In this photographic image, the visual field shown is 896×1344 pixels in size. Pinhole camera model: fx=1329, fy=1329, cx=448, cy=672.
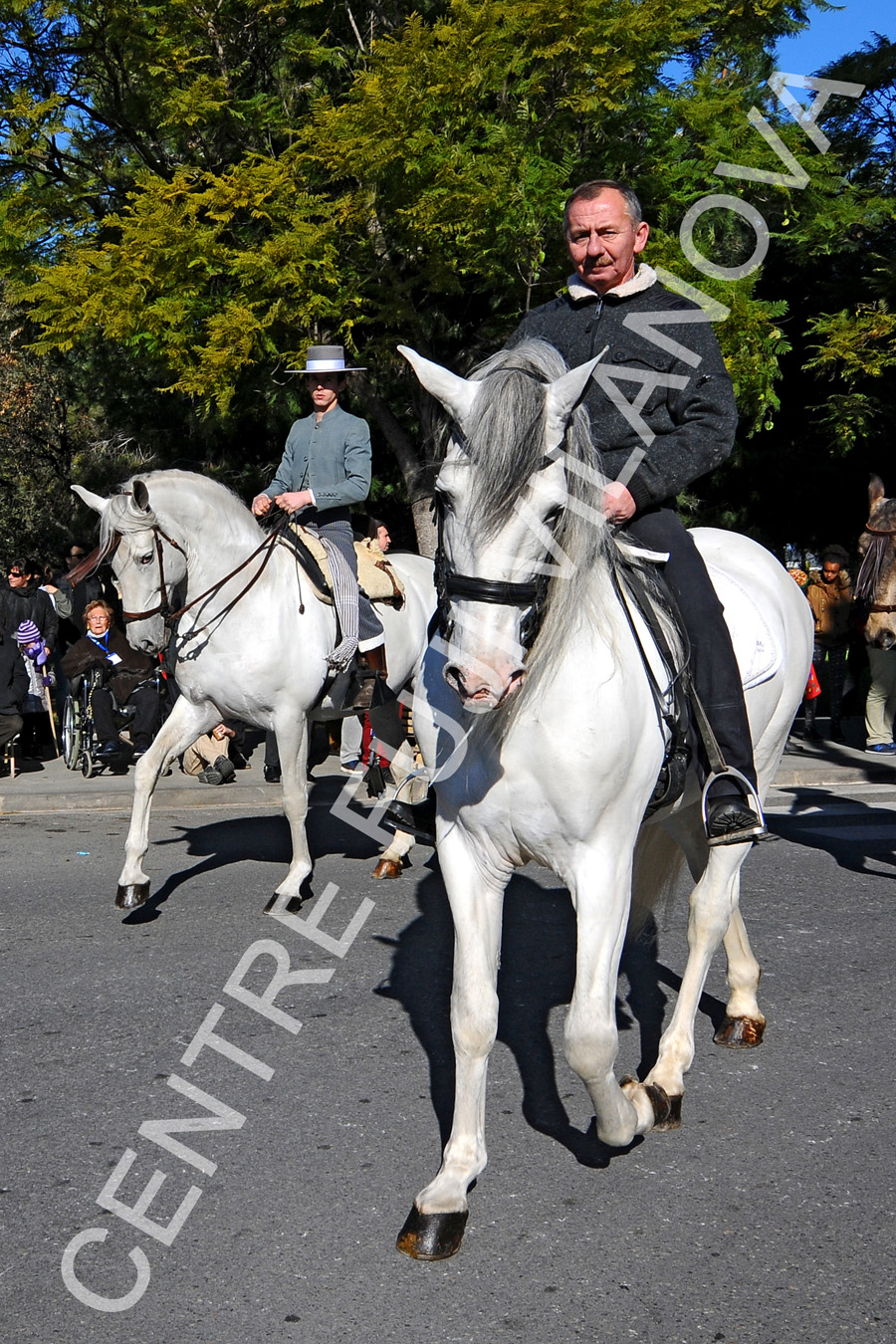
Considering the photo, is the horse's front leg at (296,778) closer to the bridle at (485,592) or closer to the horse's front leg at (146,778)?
the horse's front leg at (146,778)

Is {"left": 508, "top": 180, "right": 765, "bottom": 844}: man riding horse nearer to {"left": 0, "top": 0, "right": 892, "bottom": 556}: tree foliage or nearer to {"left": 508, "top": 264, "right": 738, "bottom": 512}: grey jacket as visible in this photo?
{"left": 508, "top": 264, "right": 738, "bottom": 512}: grey jacket

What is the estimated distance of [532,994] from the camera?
555 centimetres

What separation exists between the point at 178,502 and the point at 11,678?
6350mm

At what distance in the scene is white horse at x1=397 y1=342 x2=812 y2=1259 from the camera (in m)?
3.09

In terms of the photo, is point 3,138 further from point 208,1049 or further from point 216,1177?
point 216,1177

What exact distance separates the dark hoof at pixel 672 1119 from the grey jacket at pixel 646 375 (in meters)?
1.93

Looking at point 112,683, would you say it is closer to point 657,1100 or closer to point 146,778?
point 146,778

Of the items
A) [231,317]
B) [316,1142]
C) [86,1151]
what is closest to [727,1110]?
[316,1142]

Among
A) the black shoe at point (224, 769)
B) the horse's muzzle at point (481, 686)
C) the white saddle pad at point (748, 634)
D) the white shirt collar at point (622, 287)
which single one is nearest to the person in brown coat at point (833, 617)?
the black shoe at point (224, 769)

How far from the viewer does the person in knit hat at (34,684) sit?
1364cm

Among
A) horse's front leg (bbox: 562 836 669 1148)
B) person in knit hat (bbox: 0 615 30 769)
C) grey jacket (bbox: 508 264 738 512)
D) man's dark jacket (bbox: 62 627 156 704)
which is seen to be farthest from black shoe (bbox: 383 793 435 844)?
person in knit hat (bbox: 0 615 30 769)

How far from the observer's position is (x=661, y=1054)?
14.5ft

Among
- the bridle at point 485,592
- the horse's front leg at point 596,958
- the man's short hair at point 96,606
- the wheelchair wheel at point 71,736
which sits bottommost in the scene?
the wheelchair wheel at point 71,736

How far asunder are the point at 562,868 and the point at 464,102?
1050 centimetres
